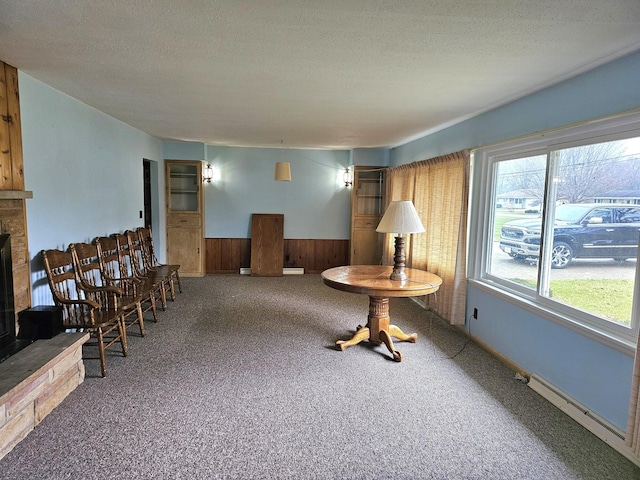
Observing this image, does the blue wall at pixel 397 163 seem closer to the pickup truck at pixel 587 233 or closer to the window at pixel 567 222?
the window at pixel 567 222

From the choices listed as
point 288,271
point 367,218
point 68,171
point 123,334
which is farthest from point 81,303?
point 367,218

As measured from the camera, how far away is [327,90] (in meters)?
2.95

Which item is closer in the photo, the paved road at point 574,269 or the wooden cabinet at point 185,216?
the paved road at point 574,269

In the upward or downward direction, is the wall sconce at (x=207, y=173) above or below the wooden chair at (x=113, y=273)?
above

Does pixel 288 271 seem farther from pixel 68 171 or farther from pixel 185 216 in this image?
pixel 68 171

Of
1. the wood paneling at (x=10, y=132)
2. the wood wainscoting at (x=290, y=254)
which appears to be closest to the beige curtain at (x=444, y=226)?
the wood wainscoting at (x=290, y=254)

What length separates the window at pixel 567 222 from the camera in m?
2.25

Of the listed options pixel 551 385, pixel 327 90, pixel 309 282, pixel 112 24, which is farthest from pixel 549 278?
pixel 309 282

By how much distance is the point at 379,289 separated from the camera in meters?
3.07

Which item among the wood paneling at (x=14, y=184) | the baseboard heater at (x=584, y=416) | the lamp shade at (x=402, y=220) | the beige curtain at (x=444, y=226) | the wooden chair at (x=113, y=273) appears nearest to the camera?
the baseboard heater at (x=584, y=416)

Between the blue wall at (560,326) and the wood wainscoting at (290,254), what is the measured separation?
3.38 meters

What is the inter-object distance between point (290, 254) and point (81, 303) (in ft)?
13.8

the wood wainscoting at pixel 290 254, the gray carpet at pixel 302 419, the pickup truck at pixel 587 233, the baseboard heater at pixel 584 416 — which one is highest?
the pickup truck at pixel 587 233

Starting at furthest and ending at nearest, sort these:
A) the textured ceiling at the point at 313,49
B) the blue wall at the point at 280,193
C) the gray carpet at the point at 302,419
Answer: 1. the blue wall at the point at 280,193
2. the gray carpet at the point at 302,419
3. the textured ceiling at the point at 313,49
